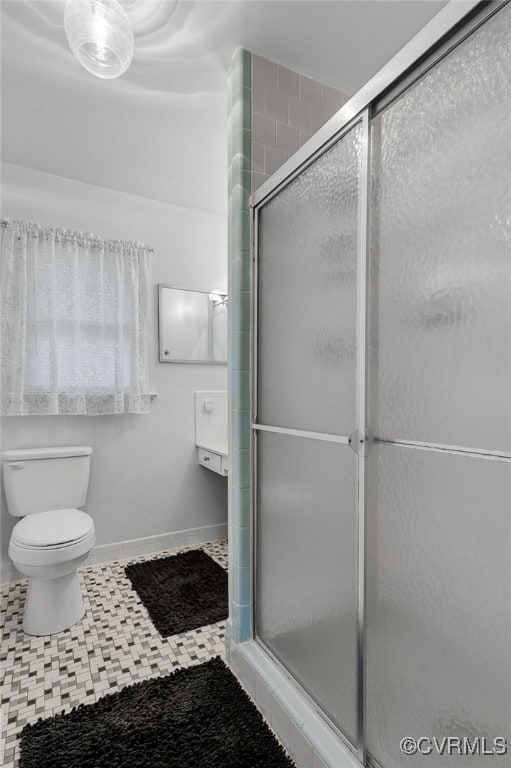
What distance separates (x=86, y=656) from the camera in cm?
181

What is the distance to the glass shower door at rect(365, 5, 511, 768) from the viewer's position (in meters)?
0.78

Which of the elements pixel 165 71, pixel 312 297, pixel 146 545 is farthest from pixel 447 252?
pixel 146 545

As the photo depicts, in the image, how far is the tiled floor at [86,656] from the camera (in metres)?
1.54

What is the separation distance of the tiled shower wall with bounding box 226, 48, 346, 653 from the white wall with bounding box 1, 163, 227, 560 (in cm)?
127

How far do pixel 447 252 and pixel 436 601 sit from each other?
769 millimetres

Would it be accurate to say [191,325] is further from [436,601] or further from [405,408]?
[436,601]

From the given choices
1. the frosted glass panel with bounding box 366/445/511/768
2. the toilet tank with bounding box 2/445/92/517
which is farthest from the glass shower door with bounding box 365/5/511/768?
the toilet tank with bounding box 2/445/92/517

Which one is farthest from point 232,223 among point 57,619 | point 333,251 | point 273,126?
point 57,619

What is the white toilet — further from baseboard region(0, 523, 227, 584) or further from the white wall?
baseboard region(0, 523, 227, 584)

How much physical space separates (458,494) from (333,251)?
2.54 ft

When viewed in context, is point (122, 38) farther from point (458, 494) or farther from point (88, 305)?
point (458, 494)

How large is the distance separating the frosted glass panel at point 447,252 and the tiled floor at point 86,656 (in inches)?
59.4

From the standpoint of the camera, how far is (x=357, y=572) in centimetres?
112

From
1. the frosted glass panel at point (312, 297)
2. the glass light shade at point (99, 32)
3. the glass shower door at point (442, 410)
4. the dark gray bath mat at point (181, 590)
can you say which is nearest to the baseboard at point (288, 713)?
the glass shower door at point (442, 410)
